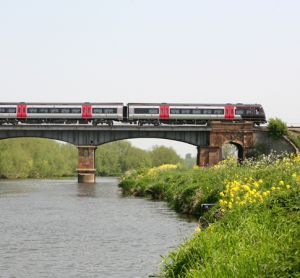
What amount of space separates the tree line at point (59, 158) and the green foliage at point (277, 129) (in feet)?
107

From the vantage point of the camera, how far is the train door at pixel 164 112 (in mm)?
68188

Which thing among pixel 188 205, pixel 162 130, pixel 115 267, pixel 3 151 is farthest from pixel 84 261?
pixel 3 151

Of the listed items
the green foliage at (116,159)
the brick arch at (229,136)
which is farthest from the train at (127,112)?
the green foliage at (116,159)

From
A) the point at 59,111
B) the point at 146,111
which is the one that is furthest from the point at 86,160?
the point at 146,111

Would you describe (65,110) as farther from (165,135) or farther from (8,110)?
(165,135)

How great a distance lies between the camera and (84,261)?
558 inches

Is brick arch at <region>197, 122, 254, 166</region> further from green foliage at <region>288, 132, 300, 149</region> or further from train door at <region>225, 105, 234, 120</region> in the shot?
green foliage at <region>288, 132, 300, 149</region>

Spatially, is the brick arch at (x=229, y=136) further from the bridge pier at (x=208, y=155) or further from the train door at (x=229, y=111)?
the train door at (x=229, y=111)

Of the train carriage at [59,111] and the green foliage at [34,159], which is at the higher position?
the train carriage at [59,111]

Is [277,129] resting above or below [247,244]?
above

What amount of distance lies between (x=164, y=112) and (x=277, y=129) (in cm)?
1353

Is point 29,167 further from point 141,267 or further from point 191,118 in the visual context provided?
point 141,267

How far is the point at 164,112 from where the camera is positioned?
224 feet

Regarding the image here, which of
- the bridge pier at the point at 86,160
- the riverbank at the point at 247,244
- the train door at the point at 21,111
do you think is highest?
the train door at the point at 21,111
